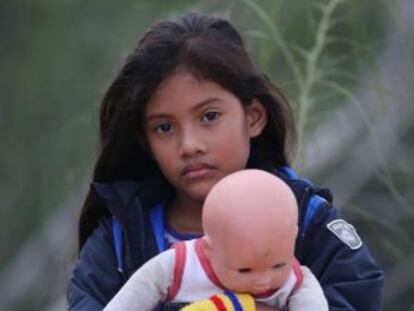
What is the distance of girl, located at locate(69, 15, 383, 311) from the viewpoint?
2.91 meters

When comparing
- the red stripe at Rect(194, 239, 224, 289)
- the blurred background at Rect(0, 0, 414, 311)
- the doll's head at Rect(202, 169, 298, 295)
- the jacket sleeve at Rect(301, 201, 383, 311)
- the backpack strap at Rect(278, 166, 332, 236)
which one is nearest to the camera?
the doll's head at Rect(202, 169, 298, 295)

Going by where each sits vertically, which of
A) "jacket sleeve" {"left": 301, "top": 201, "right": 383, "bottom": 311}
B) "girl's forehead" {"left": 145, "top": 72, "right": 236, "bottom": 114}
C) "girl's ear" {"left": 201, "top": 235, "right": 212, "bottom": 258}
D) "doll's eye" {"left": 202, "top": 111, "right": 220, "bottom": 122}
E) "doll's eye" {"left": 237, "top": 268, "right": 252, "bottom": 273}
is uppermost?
"girl's forehead" {"left": 145, "top": 72, "right": 236, "bottom": 114}

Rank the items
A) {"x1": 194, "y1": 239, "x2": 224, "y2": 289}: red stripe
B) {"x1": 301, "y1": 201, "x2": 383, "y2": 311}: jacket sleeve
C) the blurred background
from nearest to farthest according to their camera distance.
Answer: {"x1": 194, "y1": 239, "x2": 224, "y2": 289}: red stripe → {"x1": 301, "y1": 201, "x2": 383, "y2": 311}: jacket sleeve → the blurred background

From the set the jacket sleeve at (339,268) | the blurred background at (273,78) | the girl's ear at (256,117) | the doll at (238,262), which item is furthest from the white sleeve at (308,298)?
the blurred background at (273,78)

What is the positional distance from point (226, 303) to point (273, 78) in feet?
6.24

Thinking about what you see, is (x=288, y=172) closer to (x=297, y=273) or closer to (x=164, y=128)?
(x=164, y=128)

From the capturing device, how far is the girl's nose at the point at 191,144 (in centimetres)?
290

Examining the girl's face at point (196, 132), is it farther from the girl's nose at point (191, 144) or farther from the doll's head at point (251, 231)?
the doll's head at point (251, 231)

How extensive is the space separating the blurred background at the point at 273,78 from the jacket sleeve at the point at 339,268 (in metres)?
1.24

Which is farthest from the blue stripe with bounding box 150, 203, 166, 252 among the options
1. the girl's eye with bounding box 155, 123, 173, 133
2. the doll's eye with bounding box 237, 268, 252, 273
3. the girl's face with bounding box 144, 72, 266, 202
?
A: the doll's eye with bounding box 237, 268, 252, 273

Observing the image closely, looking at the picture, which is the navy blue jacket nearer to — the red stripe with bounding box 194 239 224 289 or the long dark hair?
the long dark hair

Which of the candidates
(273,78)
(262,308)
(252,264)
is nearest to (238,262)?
(252,264)

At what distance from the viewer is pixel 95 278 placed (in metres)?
3.01

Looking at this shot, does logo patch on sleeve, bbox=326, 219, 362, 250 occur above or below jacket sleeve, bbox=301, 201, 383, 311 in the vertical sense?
above
